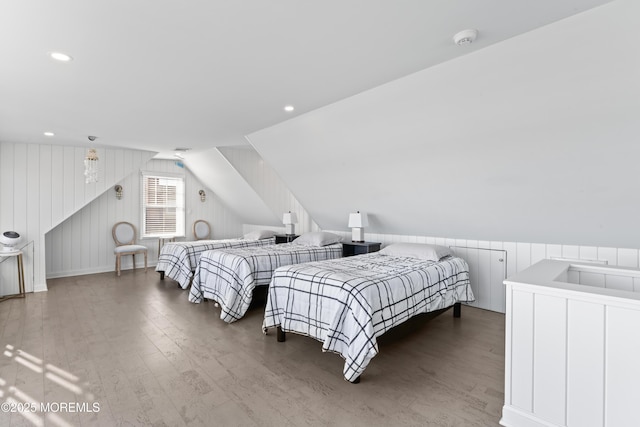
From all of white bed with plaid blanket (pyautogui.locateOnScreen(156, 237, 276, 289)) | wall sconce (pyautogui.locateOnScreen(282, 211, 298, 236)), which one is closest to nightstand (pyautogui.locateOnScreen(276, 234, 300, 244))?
wall sconce (pyautogui.locateOnScreen(282, 211, 298, 236))

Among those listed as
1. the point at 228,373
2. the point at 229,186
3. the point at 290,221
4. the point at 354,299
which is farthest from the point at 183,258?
the point at 354,299

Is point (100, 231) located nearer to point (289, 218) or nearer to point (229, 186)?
point (229, 186)

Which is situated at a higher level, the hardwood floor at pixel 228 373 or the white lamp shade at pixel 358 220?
the white lamp shade at pixel 358 220

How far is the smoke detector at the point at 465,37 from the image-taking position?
5.99 ft

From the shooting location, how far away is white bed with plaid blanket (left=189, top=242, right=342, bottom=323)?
344 cm

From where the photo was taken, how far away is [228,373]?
2.32 meters

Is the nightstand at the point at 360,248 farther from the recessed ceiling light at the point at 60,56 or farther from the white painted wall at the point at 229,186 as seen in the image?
the recessed ceiling light at the point at 60,56

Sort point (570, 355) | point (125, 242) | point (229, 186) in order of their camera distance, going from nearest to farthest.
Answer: point (570, 355), point (125, 242), point (229, 186)

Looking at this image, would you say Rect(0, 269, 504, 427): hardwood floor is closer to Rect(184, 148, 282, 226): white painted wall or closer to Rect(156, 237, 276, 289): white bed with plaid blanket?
Rect(156, 237, 276, 289): white bed with plaid blanket

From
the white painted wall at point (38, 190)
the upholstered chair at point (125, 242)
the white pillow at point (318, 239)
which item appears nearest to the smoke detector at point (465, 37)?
the white pillow at point (318, 239)

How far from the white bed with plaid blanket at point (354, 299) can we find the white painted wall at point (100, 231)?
4.69 meters

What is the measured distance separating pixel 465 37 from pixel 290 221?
427 cm

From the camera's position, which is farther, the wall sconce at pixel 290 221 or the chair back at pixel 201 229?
the chair back at pixel 201 229

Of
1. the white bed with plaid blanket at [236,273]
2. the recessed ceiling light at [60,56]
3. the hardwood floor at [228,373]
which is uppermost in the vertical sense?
the recessed ceiling light at [60,56]
